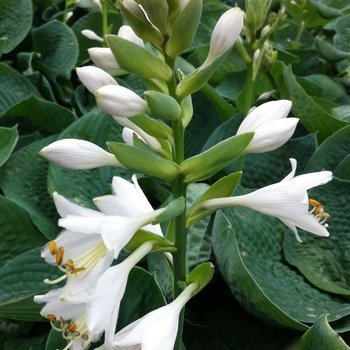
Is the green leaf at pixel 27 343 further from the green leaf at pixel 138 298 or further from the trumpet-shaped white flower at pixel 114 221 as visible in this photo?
the trumpet-shaped white flower at pixel 114 221

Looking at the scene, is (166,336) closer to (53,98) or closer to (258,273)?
(258,273)

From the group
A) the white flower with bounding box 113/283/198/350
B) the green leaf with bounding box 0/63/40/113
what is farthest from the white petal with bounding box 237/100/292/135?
the green leaf with bounding box 0/63/40/113

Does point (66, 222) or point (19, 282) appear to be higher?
point (66, 222)

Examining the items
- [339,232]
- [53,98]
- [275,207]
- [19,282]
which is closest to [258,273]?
[339,232]

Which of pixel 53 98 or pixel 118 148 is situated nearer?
pixel 118 148

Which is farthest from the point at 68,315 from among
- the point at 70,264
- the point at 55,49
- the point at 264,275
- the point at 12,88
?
the point at 55,49
